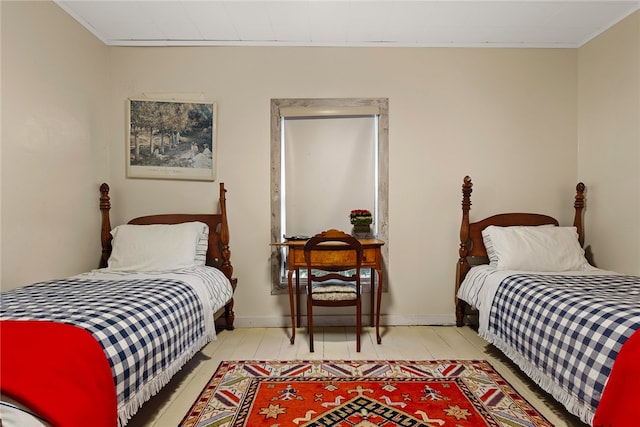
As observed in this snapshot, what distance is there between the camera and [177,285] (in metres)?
2.58

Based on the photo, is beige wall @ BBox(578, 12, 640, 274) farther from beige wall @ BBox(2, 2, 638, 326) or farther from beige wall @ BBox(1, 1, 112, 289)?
beige wall @ BBox(1, 1, 112, 289)

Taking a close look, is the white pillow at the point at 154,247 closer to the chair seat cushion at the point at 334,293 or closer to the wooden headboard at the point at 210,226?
the wooden headboard at the point at 210,226

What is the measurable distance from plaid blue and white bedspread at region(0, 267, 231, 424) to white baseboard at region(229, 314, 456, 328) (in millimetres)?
936

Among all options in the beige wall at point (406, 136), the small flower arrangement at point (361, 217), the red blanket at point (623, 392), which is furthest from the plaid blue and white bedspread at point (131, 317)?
the red blanket at point (623, 392)

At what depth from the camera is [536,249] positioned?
125 inches

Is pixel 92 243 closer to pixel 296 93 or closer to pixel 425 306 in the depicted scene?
pixel 296 93

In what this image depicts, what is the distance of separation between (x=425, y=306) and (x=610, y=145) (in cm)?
201

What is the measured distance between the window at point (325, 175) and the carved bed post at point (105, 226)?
1.44 meters

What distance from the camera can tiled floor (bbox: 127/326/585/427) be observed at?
216 cm

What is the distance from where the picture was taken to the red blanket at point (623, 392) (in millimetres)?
1454

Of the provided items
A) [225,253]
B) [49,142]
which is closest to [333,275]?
[225,253]

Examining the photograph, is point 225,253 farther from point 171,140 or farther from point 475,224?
point 475,224

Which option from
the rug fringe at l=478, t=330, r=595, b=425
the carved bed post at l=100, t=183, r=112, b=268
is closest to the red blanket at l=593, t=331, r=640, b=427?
the rug fringe at l=478, t=330, r=595, b=425

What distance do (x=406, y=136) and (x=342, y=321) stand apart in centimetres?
176
